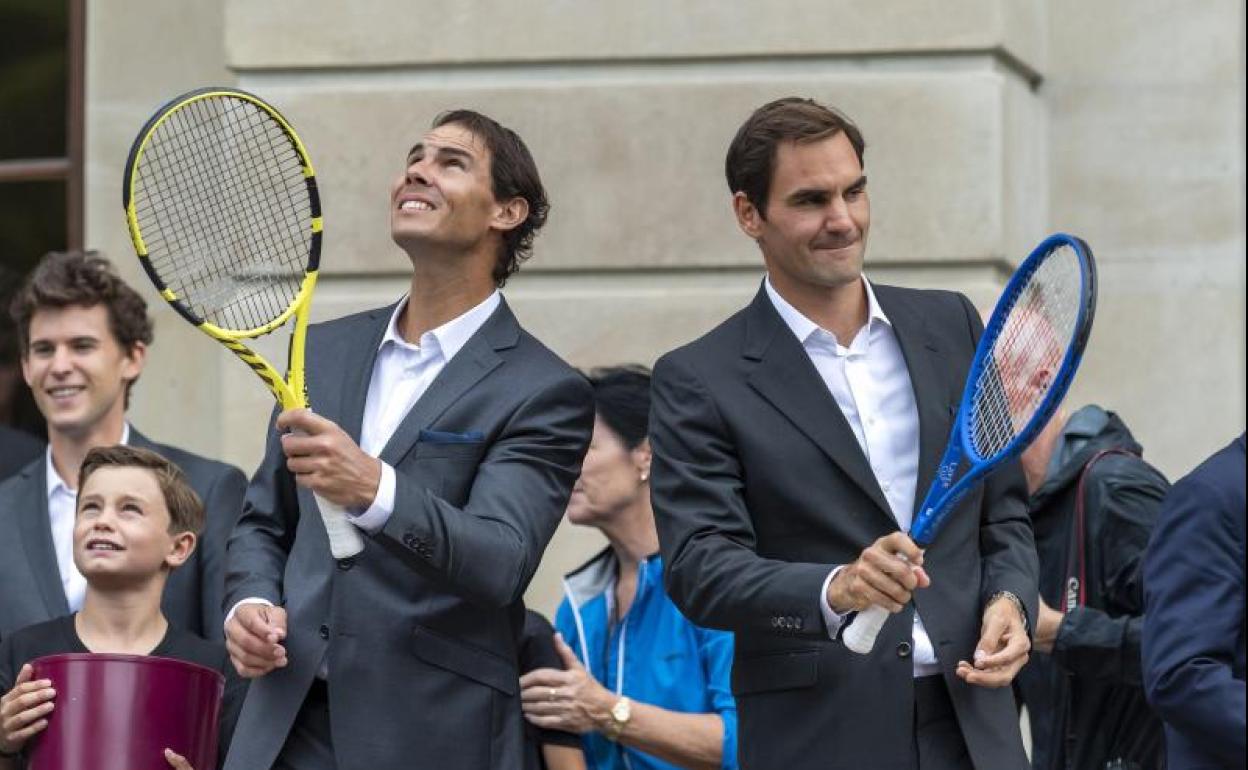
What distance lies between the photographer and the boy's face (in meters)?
6.29

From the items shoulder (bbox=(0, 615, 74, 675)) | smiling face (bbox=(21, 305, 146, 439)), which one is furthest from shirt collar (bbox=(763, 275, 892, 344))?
smiling face (bbox=(21, 305, 146, 439))

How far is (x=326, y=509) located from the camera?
208 inches

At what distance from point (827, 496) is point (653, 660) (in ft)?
4.76

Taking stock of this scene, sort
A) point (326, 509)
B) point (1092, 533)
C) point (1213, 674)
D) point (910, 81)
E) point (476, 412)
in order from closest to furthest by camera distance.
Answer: point (1213, 674) → point (326, 509) → point (476, 412) → point (1092, 533) → point (910, 81)

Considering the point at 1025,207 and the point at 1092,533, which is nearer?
the point at 1092,533

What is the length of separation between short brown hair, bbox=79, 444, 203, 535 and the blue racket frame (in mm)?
1903

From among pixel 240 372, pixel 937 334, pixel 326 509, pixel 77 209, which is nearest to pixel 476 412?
pixel 326 509

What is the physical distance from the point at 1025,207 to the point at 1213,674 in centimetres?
341

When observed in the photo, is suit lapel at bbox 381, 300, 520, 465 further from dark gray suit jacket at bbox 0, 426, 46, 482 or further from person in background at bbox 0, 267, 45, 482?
person in background at bbox 0, 267, 45, 482

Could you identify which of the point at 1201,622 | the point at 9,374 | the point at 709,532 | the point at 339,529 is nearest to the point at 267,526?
the point at 339,529

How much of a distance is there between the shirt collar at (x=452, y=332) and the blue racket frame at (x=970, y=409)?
1.05 metres

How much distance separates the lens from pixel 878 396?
555 cm

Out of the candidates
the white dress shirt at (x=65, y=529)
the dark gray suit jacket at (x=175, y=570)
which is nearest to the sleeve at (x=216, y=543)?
the dark gray suit jacket at (x=175, y=570)

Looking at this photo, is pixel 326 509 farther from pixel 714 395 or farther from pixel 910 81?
pixel 910 81
